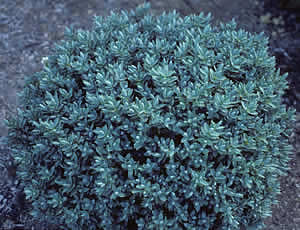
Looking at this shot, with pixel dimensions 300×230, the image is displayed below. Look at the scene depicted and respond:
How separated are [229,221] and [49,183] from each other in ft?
4.60

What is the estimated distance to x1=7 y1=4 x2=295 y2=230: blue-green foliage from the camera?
224 centimetres

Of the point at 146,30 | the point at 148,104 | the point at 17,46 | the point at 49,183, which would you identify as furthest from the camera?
the point at 17,46

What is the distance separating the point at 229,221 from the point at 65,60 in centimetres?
174

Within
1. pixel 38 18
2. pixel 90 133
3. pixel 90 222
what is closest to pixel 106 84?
pixel 90 133

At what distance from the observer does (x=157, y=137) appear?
7.36 feet

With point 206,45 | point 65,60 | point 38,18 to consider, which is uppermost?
point 38,18

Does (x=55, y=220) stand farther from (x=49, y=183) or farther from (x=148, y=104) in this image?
(x=148, y=104)

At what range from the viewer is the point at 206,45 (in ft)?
8.93

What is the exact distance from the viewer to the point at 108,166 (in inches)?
90.6

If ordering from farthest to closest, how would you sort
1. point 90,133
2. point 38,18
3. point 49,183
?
point 38,18 → point 49,183 → point 90,133

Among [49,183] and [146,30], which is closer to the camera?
[49,183]

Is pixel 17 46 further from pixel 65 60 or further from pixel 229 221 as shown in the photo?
pixel 229 221

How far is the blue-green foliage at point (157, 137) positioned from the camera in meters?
2.24

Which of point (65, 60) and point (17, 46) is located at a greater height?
point (17, 46)
